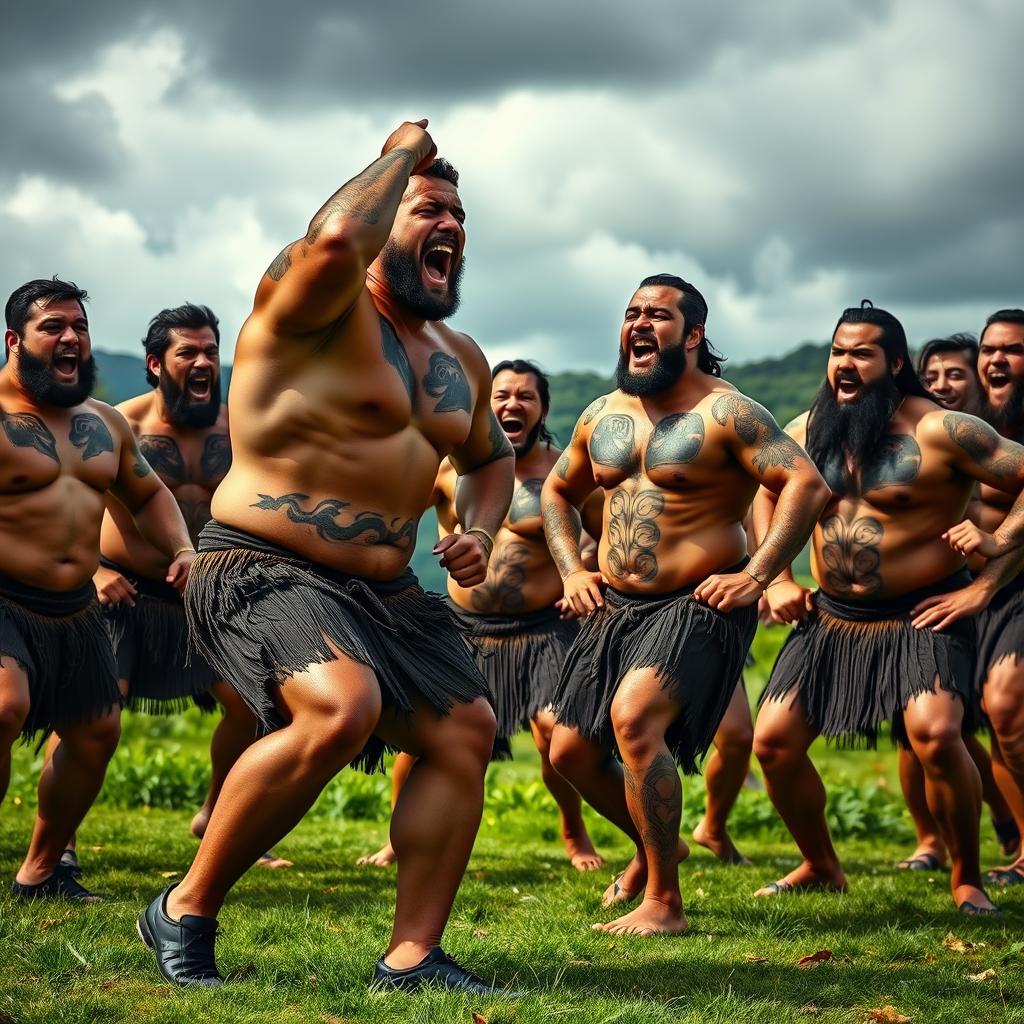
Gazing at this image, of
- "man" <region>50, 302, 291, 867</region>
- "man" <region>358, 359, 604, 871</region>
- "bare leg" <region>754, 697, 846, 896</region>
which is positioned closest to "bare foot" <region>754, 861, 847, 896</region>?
"bare leg" <region>754, 697, 846, 896</region>

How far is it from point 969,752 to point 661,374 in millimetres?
3368

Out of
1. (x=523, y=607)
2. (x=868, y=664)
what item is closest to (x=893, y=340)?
(x=868, y=664)

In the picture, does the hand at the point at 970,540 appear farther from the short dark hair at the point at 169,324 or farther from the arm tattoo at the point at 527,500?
the short dark hair at the point at 169,324

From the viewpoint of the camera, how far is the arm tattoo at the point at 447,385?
4.77m

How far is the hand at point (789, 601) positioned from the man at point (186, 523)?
2.68 m

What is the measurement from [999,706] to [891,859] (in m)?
1.89

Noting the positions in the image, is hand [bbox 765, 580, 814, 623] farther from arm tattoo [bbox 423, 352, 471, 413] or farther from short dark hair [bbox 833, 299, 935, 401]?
arm tattoo [bbox 423, 352, 471, 413]

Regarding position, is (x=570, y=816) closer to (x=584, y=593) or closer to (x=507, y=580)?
(x=507, y=580)

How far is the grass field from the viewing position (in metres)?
4.20

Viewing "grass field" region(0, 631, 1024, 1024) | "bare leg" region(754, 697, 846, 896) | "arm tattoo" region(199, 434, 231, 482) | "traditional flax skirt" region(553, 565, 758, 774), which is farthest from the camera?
"arm tattoo" region(199, 434, 231, 482)

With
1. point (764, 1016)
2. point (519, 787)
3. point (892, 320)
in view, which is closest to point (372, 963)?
point (764, 1016)

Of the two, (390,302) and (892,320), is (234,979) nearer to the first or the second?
(390,302)

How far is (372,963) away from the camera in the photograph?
15.3ft

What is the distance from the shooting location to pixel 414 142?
459cm
